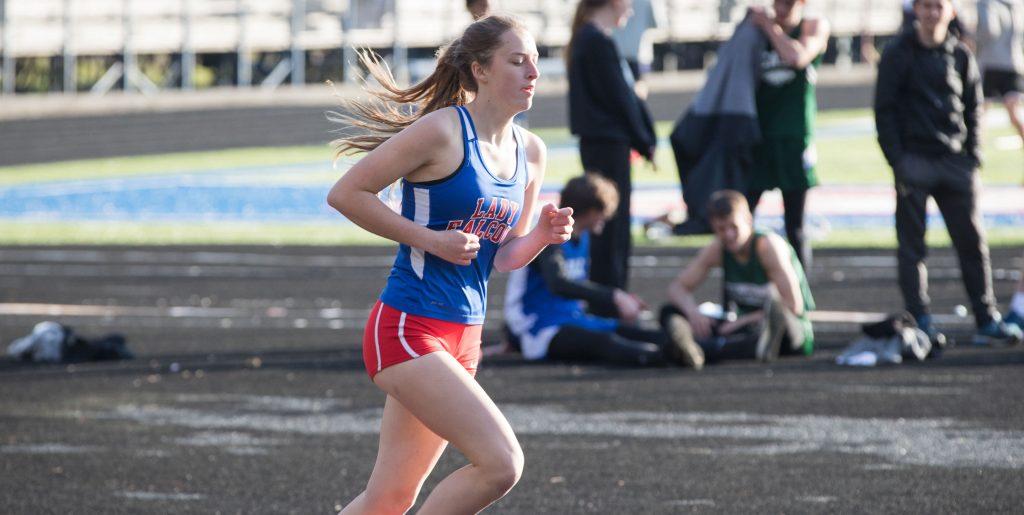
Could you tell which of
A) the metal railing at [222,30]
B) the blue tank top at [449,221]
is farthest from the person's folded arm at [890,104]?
the metal railing at [222,30]

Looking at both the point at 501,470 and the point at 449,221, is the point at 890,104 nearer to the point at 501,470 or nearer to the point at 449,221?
the point at 449,221

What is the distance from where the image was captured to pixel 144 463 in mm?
7617

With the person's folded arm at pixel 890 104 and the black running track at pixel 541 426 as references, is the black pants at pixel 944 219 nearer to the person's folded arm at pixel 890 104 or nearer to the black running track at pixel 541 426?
the person's folded arm at pixel 890 104

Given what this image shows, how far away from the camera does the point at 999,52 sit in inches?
717

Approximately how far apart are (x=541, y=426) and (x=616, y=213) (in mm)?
3054

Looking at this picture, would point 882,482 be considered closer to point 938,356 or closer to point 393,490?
point 393,490

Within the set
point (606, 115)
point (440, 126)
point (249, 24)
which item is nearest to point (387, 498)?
point (440, 126)

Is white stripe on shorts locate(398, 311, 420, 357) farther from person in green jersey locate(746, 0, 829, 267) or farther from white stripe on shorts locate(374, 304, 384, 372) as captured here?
person in green jersey locate(746, 0, 829, 267)

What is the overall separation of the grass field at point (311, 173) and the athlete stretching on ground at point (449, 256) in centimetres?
1110

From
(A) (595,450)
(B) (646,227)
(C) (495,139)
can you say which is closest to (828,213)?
(B) (646,227)

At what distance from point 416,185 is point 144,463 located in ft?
10.3

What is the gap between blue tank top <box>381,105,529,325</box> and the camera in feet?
16.3

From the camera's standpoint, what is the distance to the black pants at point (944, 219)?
33.5 ft

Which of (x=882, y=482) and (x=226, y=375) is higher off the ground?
(x=882, y=482)
